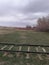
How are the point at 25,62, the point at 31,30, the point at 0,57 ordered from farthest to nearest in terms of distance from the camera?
the point at 31,30 → the point at 0,57 → the point at 25,62

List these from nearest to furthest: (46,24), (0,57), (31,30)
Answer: (0,57), (46,24), (31,30)

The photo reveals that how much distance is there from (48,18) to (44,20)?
0.60 meters

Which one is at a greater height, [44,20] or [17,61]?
[44,20]

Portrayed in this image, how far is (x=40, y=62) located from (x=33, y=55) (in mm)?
1203

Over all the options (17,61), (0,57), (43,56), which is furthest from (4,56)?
(43,56)

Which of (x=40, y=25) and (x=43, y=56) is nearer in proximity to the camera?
(x=43, y=56)

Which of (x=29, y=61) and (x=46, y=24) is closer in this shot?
(x=29, y=61)

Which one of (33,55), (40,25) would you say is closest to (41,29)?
(40,25)

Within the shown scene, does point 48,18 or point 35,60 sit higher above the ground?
point 48,18

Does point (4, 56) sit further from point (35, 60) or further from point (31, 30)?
point (31, 30)

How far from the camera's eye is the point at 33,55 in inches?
304

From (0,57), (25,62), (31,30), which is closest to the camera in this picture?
(25,62)

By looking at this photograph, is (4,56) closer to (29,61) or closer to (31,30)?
(29,61)

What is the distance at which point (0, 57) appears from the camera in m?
7.34
